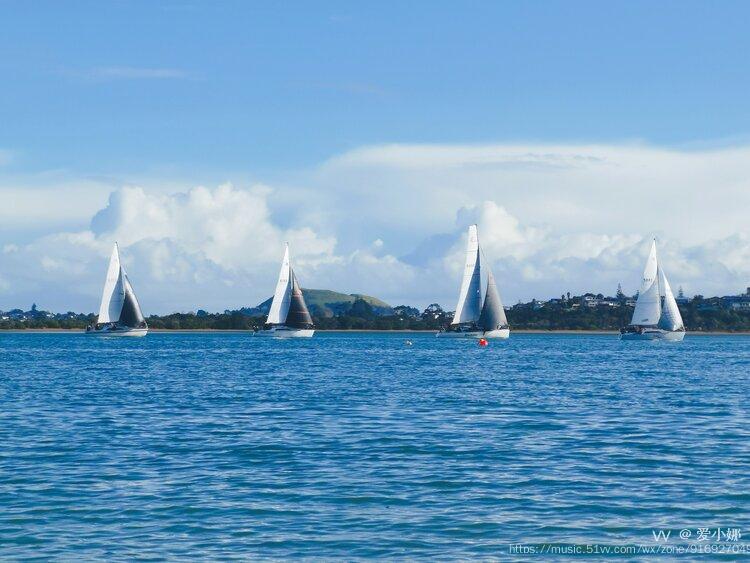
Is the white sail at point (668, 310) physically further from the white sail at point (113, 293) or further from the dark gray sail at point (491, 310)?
the white sail at point (113, 293)

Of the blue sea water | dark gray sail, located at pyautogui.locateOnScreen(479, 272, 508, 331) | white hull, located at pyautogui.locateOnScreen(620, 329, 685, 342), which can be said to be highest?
dark gray sail, located at pyautogui.locateOnScreen(479, 272, 508, 331)

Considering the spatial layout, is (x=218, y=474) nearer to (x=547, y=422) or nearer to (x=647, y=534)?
(x=647, y=534)

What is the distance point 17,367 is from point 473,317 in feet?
308

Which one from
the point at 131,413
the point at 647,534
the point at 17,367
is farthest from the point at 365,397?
the point at 17,367

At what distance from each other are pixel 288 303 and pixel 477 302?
39.1m

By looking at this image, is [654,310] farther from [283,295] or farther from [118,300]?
[118,300]

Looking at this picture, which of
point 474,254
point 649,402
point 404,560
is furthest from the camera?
point 474,254

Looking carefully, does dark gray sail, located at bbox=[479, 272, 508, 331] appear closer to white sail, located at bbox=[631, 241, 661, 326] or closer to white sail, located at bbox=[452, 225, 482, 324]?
white sail, located at bbox=[452, 225, 482, 324]

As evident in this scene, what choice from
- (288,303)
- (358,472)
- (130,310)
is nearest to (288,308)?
(288,303)

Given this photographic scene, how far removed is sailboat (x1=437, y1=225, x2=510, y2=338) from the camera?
555 ft

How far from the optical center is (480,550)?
19953mm

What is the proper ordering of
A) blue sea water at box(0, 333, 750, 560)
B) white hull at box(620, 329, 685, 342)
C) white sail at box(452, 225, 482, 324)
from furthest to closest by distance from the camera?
white hull at box(620, 329, 685, 342), white sail at box(452, 225, 482, 324), blue sea water at box(0, 333, 750, 560)

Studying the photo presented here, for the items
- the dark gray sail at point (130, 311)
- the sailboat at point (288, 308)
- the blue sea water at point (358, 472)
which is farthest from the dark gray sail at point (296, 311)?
the blue sea water at point (358, 472)

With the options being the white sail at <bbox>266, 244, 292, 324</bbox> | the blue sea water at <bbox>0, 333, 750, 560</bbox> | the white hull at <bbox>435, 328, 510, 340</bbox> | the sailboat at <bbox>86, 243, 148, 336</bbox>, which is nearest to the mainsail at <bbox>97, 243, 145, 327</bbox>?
the sailboat at <bbox>86, 243, 148, 336</bbox>
